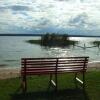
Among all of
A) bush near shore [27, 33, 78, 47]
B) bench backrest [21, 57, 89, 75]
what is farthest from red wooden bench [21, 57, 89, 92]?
bush near shore [27, 33, 78, 47]

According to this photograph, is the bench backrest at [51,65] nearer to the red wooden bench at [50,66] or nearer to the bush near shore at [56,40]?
the red wooden bench at [50,66]

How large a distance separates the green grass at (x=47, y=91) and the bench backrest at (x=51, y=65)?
699mm

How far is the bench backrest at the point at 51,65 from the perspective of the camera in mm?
10227

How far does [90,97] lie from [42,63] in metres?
2.09

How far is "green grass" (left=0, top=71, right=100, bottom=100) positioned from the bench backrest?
699 millimetres

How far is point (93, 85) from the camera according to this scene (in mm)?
11398

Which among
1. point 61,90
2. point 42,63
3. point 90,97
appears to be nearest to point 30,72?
point 42,63

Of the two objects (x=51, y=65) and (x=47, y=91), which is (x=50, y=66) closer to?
(x=51, y=65)

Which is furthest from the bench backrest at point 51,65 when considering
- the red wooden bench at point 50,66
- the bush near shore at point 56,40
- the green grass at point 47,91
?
the bush near shore at point 56,40

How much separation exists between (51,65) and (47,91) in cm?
96

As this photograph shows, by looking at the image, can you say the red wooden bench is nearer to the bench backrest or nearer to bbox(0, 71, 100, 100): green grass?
the bench backrest

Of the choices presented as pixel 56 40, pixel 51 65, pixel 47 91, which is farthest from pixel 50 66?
pixel 56 40

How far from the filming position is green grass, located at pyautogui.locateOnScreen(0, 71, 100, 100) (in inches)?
380

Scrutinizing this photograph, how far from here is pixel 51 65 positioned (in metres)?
10.6
